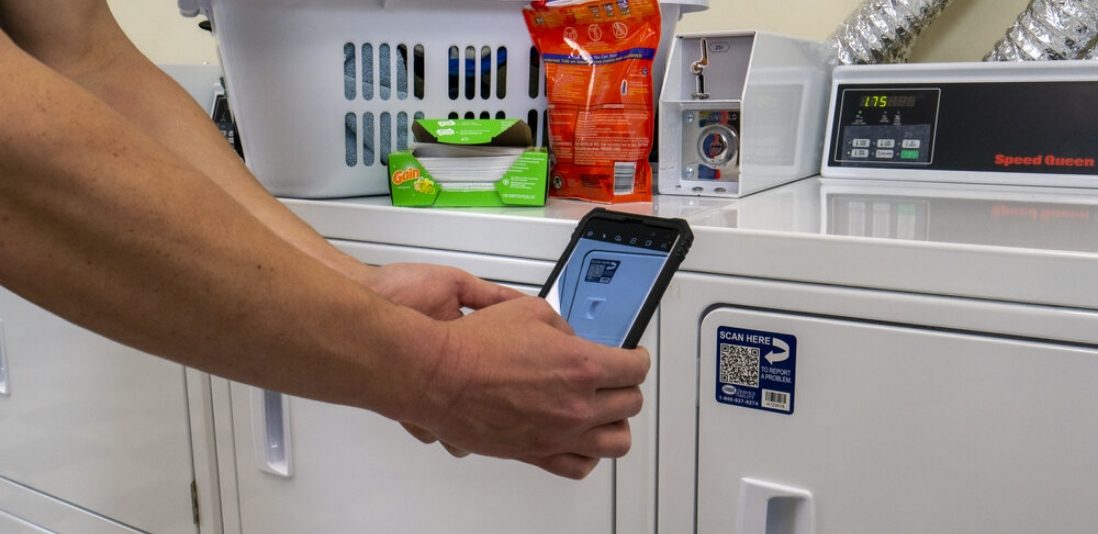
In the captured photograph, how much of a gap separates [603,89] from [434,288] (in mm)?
293

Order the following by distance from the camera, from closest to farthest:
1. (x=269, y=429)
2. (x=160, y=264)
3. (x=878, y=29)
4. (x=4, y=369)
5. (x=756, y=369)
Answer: (x=160, y=264)
(x=756, y=369)
(x=269, y=429)
(x=878, y=29)
(x=4, y=369)

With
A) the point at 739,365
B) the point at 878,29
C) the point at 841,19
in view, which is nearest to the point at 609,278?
the point at 739,365

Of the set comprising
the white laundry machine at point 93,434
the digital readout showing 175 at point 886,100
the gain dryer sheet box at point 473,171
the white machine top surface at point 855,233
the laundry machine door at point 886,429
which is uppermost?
the digital readout showing 175 at point 886,100

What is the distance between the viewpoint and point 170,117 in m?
0.88

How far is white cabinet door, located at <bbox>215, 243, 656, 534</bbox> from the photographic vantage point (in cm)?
78

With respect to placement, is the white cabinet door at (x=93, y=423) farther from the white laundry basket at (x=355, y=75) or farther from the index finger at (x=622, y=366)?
the index finger at (x=622, y=366)

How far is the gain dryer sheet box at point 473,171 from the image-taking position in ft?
2.89

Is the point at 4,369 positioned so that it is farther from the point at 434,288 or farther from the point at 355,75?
the point at 434,288

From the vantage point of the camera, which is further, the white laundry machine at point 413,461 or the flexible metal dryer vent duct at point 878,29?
the flexible metal dryer vent duct at point 878,29

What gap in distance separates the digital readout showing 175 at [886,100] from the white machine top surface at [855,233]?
11 centimetres

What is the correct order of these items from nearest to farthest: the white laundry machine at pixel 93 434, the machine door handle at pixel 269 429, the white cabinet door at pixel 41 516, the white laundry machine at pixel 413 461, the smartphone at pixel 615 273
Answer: the smartphone at pixel 615 273 < the white laundry machine at pixel 413 461 < the machine door handle at pixel 269 429 < the white laundry machine at pixel 93 434 < the white cabinet door at pixel 41 516

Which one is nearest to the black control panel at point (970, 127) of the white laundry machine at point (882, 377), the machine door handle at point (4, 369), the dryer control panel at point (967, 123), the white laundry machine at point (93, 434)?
the dryer control panel at point (967, 123)

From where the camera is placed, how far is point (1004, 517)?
63 centimetres

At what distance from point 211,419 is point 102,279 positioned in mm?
649
